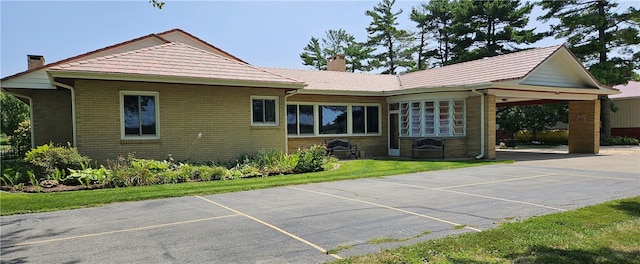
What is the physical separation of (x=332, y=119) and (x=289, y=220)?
1343 cm

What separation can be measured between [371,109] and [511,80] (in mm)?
6648

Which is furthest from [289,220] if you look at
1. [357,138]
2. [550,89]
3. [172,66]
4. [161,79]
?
[550,89]

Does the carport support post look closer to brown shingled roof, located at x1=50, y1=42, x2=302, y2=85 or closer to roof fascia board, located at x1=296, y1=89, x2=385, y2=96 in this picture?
roof fascia board, located at x1=296, y1=89, x2=385, y2=96

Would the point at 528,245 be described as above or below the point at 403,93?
below

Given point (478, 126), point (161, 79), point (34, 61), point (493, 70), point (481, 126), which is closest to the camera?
point (161, 79)

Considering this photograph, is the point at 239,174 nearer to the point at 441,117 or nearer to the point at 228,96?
the point at 228,96

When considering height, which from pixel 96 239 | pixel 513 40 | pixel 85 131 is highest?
pixel 513 40

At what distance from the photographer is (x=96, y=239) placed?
575 cm

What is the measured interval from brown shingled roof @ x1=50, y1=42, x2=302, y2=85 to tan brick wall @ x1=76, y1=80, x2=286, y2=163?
1.81ft

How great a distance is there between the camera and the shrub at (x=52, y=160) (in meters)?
11.1

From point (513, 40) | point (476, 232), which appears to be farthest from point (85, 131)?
point (513, 40)

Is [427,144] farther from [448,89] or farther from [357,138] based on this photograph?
[357,138]

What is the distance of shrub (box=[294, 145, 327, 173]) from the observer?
44.7 feet

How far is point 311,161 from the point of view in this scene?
13.8m
